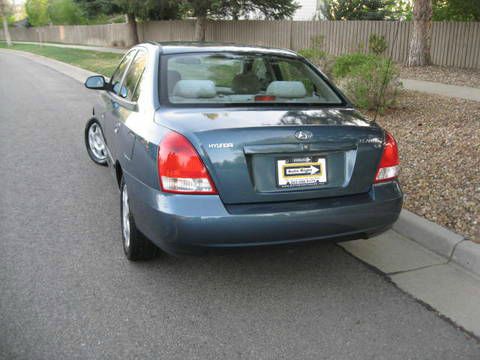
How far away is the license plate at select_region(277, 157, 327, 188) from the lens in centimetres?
321

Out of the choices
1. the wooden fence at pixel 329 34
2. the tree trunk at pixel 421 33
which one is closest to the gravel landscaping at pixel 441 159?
the wooden fence at pixel 329 34

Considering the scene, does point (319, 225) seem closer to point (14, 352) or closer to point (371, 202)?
point (371, 202)

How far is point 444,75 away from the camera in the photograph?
46.5 feet

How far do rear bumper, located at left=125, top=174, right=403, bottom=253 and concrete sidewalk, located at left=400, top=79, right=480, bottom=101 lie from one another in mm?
8069

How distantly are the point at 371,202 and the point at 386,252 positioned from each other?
0.97m

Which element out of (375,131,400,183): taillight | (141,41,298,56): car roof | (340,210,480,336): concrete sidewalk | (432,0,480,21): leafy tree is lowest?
(340,210,480,336): concrete sidewalk

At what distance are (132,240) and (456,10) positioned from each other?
19009 mm

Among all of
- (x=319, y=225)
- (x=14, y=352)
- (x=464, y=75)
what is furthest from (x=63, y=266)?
(x=464, y=75)

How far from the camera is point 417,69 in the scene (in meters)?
15.4

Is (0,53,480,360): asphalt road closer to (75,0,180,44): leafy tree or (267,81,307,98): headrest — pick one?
(267,81,307,98): headrest

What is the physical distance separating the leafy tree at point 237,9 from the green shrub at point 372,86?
17.9 meters

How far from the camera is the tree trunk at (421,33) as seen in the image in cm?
1524

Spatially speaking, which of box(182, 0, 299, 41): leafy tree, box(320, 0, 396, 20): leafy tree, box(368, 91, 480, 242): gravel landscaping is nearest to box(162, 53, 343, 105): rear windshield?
box(368, 91, 480, 242): gravel landscaping

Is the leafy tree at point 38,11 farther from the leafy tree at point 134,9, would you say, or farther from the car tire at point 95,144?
the car tire at point 95,144
